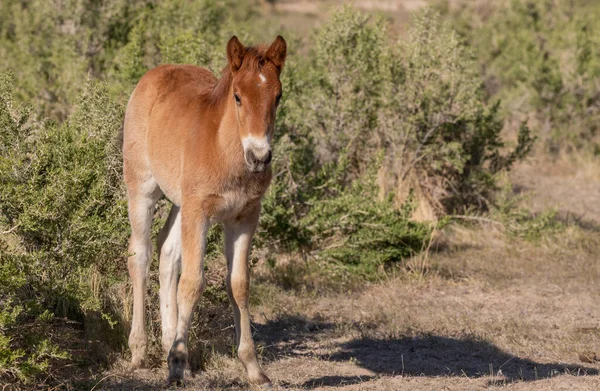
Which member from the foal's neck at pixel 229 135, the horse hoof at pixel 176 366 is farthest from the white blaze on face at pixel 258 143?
the horse hoof at pixel 176 366

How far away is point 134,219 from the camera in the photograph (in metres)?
6.43

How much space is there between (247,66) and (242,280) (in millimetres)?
1460

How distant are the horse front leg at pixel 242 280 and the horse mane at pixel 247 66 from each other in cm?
81

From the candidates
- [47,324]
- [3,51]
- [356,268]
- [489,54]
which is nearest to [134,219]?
[47,324]

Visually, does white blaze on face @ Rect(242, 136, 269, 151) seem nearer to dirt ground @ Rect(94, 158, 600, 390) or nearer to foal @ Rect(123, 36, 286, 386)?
foal @ Rect(123, 36, 286, 386)

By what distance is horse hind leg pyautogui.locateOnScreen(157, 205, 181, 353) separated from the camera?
6.24 metres

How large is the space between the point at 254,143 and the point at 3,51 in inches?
364

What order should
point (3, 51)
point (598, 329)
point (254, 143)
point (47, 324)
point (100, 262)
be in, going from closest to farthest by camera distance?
point (254, 143), point (47, 324), point (100, 262), point (598, 329), point (3, 51)

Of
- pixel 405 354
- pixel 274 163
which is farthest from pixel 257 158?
pixel 274 163

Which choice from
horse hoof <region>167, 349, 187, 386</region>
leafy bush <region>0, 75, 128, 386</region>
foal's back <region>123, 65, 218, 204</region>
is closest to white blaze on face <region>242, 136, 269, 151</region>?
foal's back <region>123, 65, 218, 204</region>

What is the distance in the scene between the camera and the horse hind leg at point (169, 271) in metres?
6.24

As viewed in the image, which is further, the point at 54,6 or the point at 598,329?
the point at 54,6

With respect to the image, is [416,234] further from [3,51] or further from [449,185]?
[3,51]

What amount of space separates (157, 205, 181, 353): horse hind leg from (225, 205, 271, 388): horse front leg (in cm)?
64
